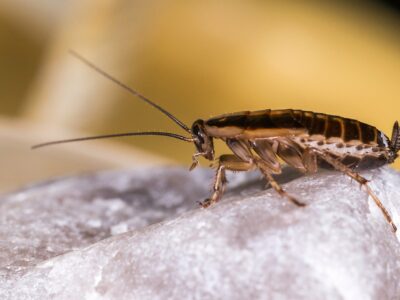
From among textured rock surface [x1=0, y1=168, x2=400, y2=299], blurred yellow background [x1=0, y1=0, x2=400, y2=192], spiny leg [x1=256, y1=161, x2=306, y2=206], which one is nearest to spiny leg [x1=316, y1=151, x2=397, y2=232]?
textured rock surface [x1=0, y1=168, x2=400, y2=299]

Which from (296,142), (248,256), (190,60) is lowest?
(190,60)

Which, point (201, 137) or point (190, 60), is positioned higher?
point (201, 137)

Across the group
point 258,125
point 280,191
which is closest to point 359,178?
point 280,191

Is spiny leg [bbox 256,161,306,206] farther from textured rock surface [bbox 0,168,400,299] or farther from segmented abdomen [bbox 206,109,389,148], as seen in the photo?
segmented abdomen [bbox 206,109,389,148]

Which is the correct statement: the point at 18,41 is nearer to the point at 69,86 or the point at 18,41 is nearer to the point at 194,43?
the point at 69,86

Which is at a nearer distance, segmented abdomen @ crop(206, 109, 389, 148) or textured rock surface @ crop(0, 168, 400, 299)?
textured rock surface @ crop(0, 168, 400, 299)

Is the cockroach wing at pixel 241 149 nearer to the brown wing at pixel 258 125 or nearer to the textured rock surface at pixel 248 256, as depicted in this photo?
the brown wing at pixel 258 125

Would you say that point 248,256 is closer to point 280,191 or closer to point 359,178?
point 280,191

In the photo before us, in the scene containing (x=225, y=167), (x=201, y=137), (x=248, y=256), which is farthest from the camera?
(x=201, y=137)
